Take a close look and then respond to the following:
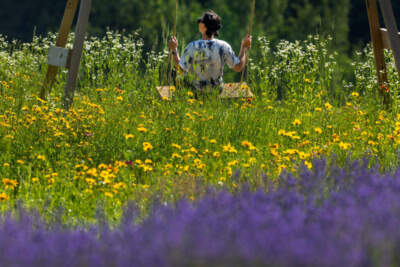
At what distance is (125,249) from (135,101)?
4.07 m

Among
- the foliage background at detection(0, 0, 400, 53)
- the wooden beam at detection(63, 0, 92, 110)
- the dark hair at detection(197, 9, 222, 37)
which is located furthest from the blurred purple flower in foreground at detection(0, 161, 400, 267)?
the foliage background at detection(0, 0, 400, 53)

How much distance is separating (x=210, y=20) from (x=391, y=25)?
209 cm

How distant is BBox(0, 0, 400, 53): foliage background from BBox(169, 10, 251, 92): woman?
32.5 feet

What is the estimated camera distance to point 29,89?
527cm

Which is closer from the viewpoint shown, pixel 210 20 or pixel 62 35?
pixel 62 35

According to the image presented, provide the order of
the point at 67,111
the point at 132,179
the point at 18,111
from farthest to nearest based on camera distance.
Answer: the point at 67,111, the point at 18,111, the point at 132,179

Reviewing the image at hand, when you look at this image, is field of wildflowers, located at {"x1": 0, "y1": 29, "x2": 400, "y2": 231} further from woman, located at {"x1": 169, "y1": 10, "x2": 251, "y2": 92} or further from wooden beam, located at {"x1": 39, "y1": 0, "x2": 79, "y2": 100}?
woman, located at {"x1": 169, "y1": 10, "x2": 251, "y2": 92}

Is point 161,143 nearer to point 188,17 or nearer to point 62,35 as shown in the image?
point 62,35

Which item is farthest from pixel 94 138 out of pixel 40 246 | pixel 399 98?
pixel 399 98

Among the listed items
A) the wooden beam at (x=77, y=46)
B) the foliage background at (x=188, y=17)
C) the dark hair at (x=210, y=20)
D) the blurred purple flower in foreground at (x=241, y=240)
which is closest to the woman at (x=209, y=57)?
the dark hair at (x=210, y=20)

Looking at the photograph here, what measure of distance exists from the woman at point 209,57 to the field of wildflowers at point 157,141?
1.22 ft

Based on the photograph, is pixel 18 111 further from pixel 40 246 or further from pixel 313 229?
pixel 313 229

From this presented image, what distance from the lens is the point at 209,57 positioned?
6.98m

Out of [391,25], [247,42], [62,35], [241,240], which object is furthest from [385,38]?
[241,240]
